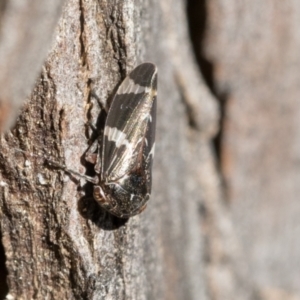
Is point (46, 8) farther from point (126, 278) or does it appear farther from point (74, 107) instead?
point (126, 278)

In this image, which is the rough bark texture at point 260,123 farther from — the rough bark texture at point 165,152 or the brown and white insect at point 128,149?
the brown and white insect at point 128,149

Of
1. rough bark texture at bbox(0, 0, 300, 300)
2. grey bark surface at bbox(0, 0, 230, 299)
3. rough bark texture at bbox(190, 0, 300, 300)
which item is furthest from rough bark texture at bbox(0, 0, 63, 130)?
rough bark texture at bbox(190, 0, 300, 300)

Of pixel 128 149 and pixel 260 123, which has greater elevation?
pixel 260 123

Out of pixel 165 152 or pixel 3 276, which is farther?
pixel 165 152

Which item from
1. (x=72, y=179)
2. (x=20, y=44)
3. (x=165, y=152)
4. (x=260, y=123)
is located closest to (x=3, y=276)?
(x=72, y=179)

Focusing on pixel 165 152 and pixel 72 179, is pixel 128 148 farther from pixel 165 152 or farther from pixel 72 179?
pixel 165 152

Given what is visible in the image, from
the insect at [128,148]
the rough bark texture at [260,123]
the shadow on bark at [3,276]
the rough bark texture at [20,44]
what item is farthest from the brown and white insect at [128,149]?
the rough bark texture at [260,123]
